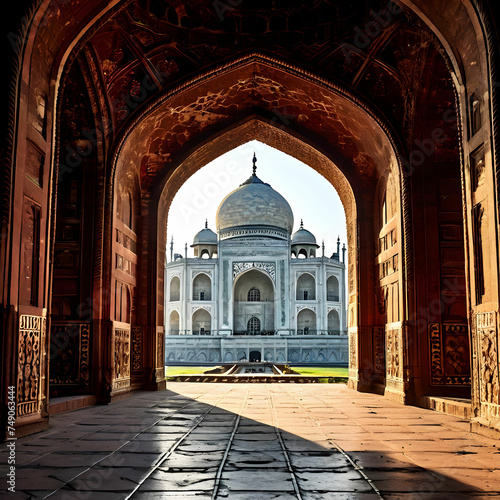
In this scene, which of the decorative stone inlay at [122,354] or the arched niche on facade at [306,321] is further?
the arched niche on facade at [306,321]

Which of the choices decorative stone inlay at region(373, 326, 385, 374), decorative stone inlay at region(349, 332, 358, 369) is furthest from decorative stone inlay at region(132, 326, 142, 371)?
decorative stone inlay at region(373, 326, 385, 374)

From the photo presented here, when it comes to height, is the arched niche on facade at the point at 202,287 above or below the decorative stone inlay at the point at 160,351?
above

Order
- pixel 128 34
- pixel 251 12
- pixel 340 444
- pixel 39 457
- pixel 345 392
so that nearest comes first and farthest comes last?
pixel 39 457 < pixel 340 444 < pixel 128 34 < pixel 251 12 < pixel 345 392

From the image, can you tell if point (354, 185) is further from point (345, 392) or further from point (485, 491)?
point (485, 491)

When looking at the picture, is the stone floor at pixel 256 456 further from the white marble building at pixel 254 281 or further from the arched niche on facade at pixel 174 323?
the arched niche on facade at pixel 174 323

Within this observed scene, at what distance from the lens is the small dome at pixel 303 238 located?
39.0m

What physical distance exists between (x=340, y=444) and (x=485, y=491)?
5.47 ft

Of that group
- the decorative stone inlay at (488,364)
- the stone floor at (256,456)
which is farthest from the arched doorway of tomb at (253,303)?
the decorative stone inlay at (488,364)

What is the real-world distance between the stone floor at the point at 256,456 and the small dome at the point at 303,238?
31.8 metres

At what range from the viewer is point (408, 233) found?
8500 millimetres

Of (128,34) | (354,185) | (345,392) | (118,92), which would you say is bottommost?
(345,392)

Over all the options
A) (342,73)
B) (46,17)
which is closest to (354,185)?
(342,73)

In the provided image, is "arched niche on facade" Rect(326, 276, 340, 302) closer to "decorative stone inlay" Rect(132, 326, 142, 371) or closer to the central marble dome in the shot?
the central marble dome

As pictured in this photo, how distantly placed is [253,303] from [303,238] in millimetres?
5719
